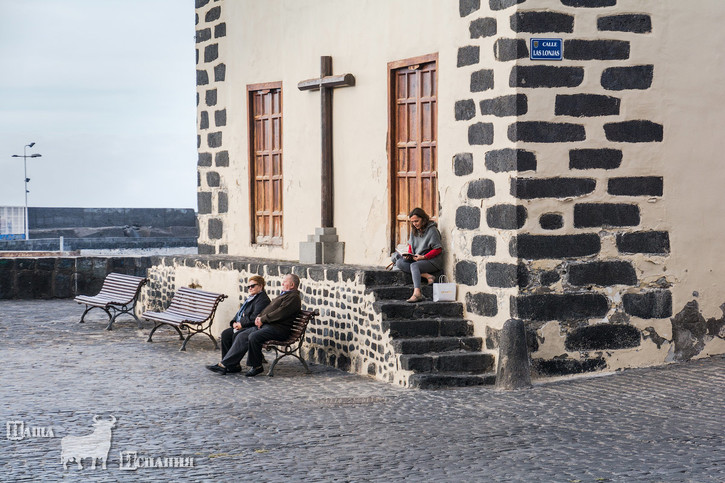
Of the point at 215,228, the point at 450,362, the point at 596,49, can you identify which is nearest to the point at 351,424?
the point at 450,362

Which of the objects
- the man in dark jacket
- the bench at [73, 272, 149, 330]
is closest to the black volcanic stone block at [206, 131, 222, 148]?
the bench at [73, 272, 149, 330]

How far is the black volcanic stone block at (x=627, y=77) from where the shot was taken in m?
9.80

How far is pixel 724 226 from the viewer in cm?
1038

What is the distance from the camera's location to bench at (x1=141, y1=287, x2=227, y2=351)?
12.0m

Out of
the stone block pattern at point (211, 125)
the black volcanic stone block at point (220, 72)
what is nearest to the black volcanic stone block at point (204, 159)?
the stone block pattern at point (211, 125)

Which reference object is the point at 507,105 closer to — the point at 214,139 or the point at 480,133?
the point at 480,133

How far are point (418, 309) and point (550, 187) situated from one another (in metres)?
1.66

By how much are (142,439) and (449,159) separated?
4.29m

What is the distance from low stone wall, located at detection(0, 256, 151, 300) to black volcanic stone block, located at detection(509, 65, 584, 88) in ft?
35.3

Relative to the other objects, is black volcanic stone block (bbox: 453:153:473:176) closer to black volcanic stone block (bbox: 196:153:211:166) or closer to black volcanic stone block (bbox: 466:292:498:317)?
black volcanic stone block (bbox: 466:292:498:317)

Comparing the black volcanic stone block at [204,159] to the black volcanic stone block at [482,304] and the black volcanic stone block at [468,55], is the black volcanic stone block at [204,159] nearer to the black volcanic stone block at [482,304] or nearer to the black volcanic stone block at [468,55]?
the black volcanic stone block at [468,55]

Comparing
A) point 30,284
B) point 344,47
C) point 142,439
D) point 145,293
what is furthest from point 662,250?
point 30,284

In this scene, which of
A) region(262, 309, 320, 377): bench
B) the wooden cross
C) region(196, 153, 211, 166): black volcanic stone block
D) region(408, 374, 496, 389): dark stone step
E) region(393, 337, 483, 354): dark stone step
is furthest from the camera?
region(196, 153, 211, 166): black volcanic stone block

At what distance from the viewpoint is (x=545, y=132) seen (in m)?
9.62
